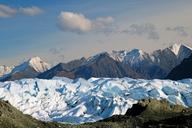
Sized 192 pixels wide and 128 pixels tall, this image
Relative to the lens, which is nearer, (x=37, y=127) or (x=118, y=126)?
(x=37, y=127)

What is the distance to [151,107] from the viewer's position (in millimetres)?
177000

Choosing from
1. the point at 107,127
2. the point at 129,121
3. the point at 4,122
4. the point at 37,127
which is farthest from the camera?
the point at 129,121

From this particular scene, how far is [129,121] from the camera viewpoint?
13900 cm

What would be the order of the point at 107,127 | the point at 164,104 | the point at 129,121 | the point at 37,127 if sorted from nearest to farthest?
the point at 37,127 → the point at 107,127 → the point at 129,121 → the point at 164,104

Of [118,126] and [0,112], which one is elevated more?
[0,112]

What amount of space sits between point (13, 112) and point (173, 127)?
36.7 m

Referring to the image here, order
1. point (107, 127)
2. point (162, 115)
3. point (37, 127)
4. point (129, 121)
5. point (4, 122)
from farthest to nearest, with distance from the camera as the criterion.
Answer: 1. point (162, 115)
2. point (129, 121)
3. point (107, 127)
4. point (37, 127)
5. point (4, 122)

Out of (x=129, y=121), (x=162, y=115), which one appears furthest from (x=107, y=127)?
(x=162, y=115)

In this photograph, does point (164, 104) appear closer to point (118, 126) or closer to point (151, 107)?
point (151, 107)

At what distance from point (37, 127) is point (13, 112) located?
8.19 meters

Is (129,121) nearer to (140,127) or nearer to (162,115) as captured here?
(140,127)

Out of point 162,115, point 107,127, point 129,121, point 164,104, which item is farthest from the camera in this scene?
point 164,104

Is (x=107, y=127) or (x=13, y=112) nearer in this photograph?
(x=13, y=112)

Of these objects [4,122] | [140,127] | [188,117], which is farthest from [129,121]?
[4,122]
